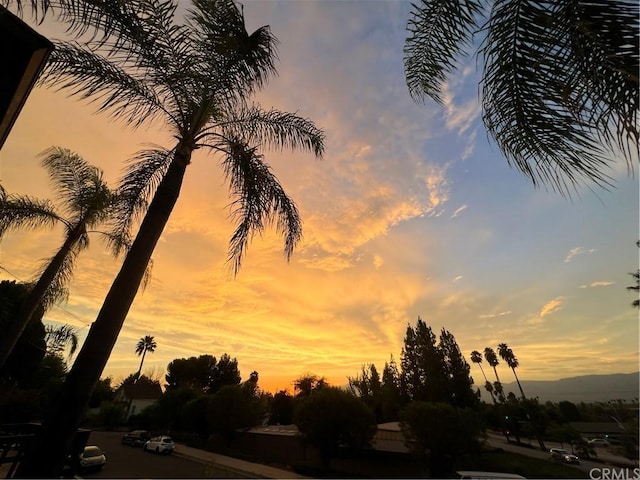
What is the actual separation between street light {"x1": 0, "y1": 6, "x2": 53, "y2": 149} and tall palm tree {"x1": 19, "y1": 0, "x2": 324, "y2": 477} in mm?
1338

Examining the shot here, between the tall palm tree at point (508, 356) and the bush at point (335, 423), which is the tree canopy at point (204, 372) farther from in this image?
the tall palm tree at point (508, 356)

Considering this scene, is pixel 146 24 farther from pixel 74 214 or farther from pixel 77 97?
pixel 74 214

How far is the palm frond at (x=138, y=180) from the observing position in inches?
254

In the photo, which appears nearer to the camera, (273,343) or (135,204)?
(135,204)

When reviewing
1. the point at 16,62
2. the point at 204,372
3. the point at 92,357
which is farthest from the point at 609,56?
the point at 204,372

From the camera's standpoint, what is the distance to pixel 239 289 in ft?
53.0

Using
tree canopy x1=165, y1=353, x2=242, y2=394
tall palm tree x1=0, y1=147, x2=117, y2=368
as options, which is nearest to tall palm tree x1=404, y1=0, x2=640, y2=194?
tall palm tree x1=0, y1=147, x2=117, y2=368

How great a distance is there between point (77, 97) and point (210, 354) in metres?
59.9

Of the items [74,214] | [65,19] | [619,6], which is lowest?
[619,6]

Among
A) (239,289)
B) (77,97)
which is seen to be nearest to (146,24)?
(77,97)

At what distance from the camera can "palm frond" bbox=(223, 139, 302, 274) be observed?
630 centimetres

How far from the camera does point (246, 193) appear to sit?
20.9 ft

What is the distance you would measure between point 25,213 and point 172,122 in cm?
788

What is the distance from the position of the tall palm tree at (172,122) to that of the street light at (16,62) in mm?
1338
